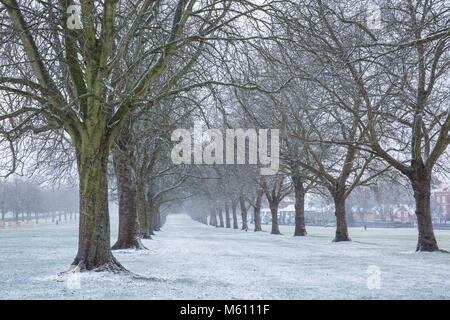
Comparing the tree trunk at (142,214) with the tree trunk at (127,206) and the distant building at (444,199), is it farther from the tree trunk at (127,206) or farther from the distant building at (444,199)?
the distant building at (444,199)

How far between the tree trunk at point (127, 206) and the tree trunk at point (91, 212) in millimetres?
6410

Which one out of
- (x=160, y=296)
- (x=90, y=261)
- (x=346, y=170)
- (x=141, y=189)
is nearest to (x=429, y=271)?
(x=160, y=296)

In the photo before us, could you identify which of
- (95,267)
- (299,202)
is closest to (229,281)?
(95,267)

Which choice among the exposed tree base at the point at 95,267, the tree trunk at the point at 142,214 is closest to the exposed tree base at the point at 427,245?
the exposed tree base at the point at 95,267

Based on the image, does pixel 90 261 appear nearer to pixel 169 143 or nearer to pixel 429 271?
pixel 429 271

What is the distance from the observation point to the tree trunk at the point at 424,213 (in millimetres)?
16000

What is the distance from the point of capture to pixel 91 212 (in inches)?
370

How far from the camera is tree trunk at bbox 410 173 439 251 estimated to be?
1600cm

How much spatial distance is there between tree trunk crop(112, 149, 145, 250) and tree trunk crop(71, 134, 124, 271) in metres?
6.41

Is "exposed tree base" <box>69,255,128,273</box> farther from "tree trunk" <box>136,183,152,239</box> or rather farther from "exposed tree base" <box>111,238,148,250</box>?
"tree trunk" <box>136,183,152,239</box>

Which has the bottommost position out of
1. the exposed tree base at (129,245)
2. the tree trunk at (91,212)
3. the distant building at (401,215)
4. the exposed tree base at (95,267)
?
the distant building at (401,215)

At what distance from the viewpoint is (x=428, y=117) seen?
1753 centimetres
